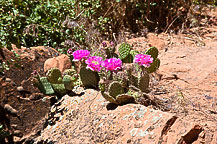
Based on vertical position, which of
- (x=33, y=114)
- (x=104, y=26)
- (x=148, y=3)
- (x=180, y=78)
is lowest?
(x=33, y=114)

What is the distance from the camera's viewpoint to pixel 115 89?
110 inches

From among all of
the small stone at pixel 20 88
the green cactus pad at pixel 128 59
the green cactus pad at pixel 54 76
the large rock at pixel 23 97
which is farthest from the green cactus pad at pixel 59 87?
the green cactus pad at pixel 128 59

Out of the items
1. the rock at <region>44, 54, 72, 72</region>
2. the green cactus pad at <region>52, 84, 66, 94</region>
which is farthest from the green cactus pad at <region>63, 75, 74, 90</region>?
the rock at <region>44, 54, 72, 72</region>

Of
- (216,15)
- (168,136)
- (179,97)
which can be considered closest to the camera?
(168,136)

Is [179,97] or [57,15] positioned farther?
[57,15]

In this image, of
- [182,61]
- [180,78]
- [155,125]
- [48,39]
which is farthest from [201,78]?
[48,39]

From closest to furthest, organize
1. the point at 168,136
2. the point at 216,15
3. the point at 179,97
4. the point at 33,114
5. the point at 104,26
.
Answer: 1. the point at 168,136
2. the point at 179,97
3. the point at 33,114
4. the point at 104,26
5. the point at 216,15

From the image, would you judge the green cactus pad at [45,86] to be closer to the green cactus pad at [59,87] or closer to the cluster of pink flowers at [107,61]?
the green cactus pad at [59,87]

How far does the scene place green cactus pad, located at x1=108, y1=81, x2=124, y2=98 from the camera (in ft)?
9.07

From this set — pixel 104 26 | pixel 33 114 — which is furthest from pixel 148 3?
pixel 33 114

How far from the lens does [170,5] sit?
5.54m

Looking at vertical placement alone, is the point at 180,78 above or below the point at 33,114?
above

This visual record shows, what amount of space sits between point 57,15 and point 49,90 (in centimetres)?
198

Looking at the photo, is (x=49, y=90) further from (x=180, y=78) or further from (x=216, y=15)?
(x=216, y=15)
